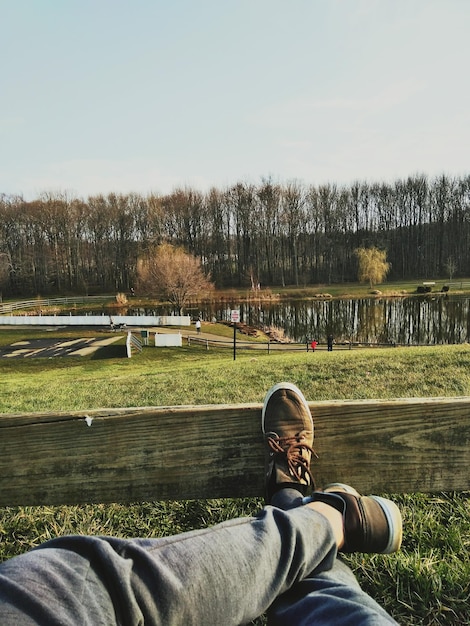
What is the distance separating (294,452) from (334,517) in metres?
0.23

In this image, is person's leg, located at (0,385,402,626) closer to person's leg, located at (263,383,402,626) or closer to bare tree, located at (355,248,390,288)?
person's leg, located at (263,383,402,626)

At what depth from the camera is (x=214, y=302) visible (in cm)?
4756

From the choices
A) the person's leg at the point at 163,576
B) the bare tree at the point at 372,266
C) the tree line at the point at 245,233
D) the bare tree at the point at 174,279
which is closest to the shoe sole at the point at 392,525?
the person's leg at the point at 163,576

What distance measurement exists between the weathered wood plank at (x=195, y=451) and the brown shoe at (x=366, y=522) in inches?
7.9

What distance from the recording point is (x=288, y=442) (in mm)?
1297

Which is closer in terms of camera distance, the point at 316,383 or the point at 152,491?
the point at 152,491

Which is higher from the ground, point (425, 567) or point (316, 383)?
point (425, 567)

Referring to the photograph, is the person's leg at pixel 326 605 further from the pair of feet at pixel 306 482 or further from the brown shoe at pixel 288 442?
the brown shoe at pixel 288 442

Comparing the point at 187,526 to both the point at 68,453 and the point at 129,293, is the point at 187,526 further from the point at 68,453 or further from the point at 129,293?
the point at 129,293

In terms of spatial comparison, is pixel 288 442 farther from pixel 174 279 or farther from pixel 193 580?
pixel 174 279

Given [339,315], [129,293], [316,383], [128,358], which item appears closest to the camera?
[316,383]

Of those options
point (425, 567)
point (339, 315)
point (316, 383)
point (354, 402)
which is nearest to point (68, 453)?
point (354, 402)

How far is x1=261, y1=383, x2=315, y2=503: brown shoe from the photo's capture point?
Answer: 1.28 metres

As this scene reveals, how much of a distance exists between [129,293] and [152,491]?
5683 centimetres
